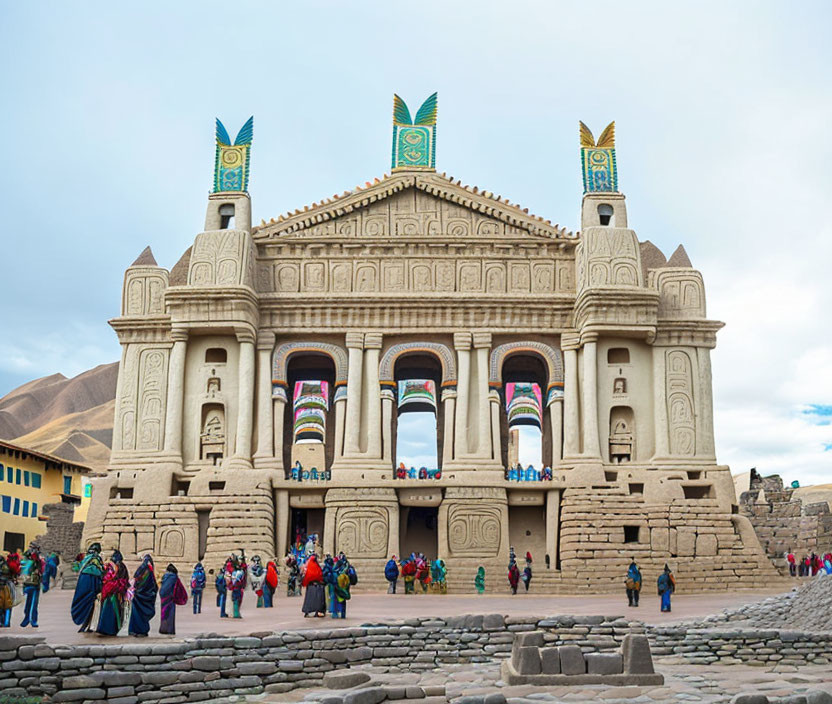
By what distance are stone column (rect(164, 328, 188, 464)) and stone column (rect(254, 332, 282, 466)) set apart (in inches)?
109

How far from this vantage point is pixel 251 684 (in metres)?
15.6

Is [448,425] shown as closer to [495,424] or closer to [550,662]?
[495,424]

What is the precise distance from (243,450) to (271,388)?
8.82 feet

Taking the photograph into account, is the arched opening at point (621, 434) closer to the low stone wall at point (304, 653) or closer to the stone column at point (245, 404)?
the stone column at point (245, 404)

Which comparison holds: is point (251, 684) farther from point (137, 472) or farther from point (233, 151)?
point (233, 151)

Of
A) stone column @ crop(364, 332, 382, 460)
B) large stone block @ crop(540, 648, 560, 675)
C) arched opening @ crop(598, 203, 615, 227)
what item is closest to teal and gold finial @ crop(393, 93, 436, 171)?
arched opening @ crop(598, 203, 615, 227)

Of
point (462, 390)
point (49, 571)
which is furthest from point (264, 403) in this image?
point (49, 571)

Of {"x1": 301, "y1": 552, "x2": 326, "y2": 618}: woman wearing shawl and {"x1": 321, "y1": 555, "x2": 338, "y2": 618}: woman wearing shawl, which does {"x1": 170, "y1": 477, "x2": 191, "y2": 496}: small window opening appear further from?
{"x1": 301, "y1": 552, "x2": 326, "y2": 618}: woman wearing shawl

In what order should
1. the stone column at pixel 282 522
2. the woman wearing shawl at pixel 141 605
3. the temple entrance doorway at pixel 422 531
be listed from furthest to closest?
the temple entrance doorway at pixel 422 531 → the stone column at pixel 282 522 → the woman wearing shawl at pixel 141 605

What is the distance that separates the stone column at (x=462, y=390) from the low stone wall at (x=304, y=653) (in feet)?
50.7

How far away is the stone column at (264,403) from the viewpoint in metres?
34.4

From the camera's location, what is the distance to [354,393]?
3538 centimetres

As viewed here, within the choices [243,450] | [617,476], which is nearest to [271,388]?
[243,450]

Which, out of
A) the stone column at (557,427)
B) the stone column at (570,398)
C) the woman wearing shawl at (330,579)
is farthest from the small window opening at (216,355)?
the woman wearing shawl at (330,579)
